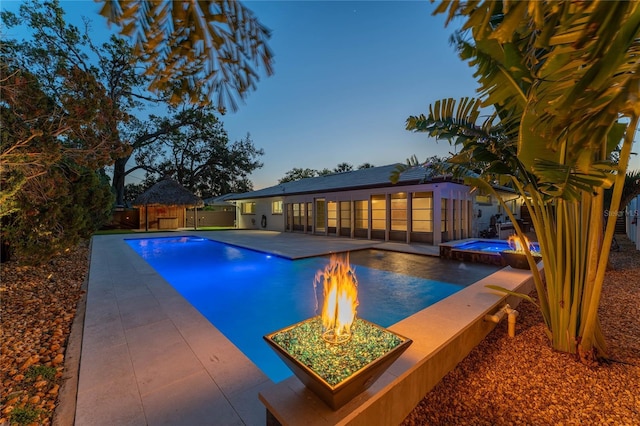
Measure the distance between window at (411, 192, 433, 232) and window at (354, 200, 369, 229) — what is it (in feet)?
8.85

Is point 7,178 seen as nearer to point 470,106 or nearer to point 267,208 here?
point 470,106

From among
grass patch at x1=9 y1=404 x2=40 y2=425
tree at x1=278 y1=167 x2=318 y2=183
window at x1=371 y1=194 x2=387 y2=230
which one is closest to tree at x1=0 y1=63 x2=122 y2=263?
grass patch at x1=9 y1=404 x2=40 y2=425

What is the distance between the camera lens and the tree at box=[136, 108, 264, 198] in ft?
101

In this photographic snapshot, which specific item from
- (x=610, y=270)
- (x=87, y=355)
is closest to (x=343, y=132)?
(x=610, y=270)

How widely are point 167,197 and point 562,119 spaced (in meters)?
24.6

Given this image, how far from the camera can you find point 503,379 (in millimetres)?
2594

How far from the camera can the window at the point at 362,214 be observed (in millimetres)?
15305

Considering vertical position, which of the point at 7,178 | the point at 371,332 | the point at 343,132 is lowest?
the point at 371,332

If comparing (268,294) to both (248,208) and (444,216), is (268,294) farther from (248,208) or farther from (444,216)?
(248,208)

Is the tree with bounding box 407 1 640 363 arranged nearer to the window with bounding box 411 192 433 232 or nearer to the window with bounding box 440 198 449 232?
the window with bounding box 411 192 433 232

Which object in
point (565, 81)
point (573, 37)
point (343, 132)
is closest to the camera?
point (573, 37)

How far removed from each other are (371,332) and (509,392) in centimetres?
147

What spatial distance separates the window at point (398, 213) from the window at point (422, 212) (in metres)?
0.68

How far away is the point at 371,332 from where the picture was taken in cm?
223
